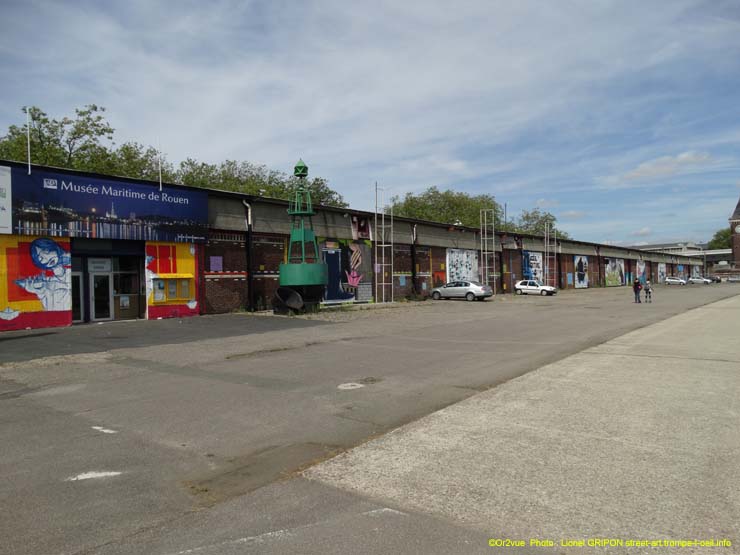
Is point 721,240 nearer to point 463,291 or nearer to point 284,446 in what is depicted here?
point 463,291

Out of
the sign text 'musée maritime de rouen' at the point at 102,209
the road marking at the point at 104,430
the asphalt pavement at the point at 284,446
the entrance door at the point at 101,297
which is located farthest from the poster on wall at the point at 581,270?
the road marking at the point at 104,430

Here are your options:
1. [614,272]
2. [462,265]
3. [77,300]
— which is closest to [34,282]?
[77,300]

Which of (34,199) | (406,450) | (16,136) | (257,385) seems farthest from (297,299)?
(16,136)

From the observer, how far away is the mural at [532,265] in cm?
5703

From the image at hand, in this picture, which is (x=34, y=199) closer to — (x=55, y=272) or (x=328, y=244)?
(x=55, y=272)

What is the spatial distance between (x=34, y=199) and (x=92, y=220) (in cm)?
212

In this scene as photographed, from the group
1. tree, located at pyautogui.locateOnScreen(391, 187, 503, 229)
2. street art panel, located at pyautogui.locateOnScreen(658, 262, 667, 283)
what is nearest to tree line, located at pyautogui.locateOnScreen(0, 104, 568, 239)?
tree, located at pyautogui.locateOnScreen(391, 187, 503, 229)

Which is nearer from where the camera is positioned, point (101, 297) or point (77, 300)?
point (77, 300)

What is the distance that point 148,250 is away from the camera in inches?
913

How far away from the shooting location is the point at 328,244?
32.9 m

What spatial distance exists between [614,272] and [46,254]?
7647cm

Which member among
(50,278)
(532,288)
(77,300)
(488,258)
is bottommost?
(532,288)

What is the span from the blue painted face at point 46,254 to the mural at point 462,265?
101 feet

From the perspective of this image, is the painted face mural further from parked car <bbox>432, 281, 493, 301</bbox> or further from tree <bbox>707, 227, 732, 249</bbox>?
tree <bbox>707, 227, 732, 249</bbox>
